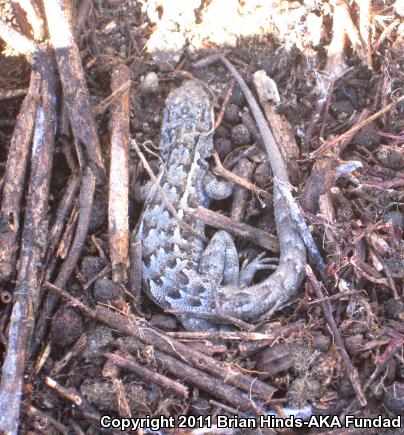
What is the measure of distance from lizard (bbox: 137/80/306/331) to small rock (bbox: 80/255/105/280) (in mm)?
648

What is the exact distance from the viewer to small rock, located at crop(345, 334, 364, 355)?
3.96m

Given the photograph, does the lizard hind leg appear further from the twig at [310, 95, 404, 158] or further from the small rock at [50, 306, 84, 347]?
the small rock at [50, 306, 84, 347]

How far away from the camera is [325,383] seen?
3852 mm

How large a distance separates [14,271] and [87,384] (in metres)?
1.11

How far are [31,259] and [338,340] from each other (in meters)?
2.63

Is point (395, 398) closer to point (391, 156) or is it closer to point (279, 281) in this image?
point (279, 281)

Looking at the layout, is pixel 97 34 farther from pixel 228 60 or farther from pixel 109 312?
pixel 109 312

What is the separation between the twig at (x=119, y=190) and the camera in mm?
4668

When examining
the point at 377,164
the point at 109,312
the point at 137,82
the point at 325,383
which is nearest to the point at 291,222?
the point at 377,164

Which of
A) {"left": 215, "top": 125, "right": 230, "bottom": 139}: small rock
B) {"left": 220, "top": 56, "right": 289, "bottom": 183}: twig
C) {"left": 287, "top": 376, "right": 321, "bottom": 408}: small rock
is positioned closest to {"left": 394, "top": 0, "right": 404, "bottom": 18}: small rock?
{"left": 220, "top": 56, "right": 289, "bottom": 183}: twig

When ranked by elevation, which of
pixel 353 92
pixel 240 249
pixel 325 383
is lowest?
pixel 325 383

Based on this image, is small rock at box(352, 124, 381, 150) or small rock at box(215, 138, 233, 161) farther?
small rock at box(215, 138, 233, 161)

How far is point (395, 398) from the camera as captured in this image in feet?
12.2

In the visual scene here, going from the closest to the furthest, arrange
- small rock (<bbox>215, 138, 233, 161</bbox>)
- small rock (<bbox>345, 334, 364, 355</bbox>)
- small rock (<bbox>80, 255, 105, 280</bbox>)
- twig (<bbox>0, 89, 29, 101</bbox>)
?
small rock (<bbox>345, 334, 364, 355</bbox>), small rock (<bbox>80, 255, 105, 280</bbox>), twig (<bbox>0, 89, 29, 101</bbox>), small rock (<bbox>215, 138, 233, 161</bbox>)
